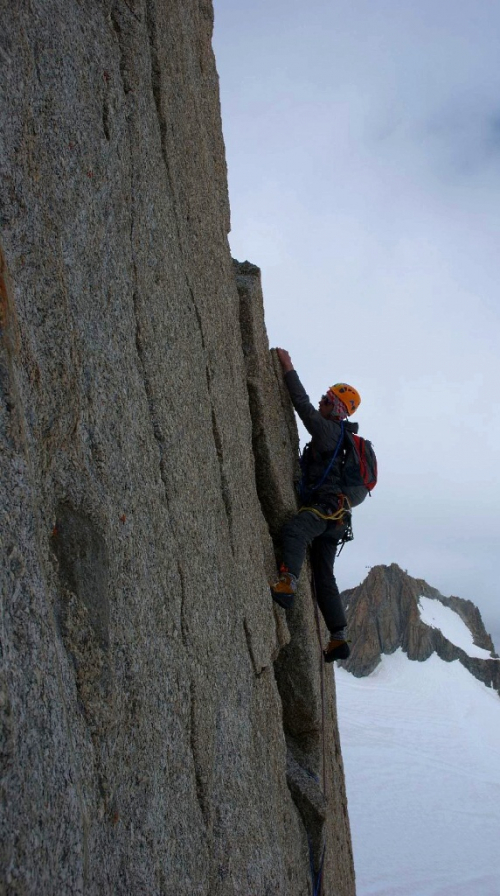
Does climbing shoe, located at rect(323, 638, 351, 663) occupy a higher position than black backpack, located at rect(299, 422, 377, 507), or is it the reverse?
Answer: black backpack, located at rect(299, 422, 377, 507)

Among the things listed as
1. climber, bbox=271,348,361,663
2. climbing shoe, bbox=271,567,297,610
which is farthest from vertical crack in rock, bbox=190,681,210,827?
climber, bbox=271,348,361,663

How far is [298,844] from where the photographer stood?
769cm

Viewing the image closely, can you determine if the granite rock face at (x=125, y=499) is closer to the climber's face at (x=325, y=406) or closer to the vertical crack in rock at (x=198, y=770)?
the vertical crack in rock at (x=198, y=770)

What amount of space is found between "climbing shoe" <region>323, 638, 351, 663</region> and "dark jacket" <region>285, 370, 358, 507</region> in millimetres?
2058

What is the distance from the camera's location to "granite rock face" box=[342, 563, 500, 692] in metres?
69.2

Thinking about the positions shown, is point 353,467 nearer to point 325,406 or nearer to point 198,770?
point 325,406

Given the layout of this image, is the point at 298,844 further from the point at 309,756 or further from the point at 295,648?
the point at 295,648

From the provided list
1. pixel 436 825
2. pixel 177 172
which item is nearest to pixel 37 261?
pixel 177 172

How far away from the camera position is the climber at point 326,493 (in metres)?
9.29

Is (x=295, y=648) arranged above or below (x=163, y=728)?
above

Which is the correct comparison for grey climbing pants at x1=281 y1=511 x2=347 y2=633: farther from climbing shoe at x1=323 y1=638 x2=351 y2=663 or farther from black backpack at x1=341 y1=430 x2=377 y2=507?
black backpack at x1=341 y1=430 x2=377 y2=507

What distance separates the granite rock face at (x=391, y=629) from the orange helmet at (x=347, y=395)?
6148 cm

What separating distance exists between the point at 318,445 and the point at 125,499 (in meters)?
5.66

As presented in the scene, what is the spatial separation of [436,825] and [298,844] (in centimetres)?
3581
